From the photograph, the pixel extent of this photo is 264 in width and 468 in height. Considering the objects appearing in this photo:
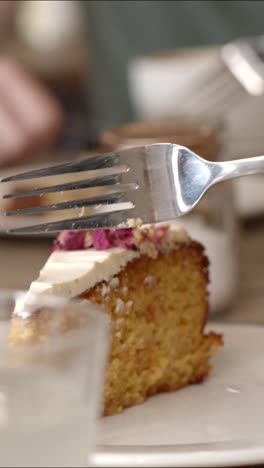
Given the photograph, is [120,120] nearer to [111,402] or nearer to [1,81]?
[1,81]

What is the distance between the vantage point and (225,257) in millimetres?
1505

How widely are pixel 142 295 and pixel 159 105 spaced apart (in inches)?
48.3

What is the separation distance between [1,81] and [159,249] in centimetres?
164

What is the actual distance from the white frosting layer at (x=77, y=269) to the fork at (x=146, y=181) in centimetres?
5

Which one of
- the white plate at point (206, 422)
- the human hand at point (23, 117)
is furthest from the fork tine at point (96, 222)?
the human hand at point (23, 117)

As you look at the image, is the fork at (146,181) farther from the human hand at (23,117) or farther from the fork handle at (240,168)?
the human hand at (23,117)

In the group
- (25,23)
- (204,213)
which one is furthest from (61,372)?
(25,23)

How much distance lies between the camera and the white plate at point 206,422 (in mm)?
887

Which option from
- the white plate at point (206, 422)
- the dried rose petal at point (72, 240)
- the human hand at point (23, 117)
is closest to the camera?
the white plate at point (206, 422)

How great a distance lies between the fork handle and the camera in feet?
3.32

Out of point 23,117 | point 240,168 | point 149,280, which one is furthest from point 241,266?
point 23,117

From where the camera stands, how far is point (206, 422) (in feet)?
3.37

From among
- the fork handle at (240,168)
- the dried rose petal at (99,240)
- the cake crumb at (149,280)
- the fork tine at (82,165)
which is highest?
the fork tine at (82,165)

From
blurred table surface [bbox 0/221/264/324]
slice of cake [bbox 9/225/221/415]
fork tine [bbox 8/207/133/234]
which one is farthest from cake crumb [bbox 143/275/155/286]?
blurred table surface [bbox 0/221/264/324]
